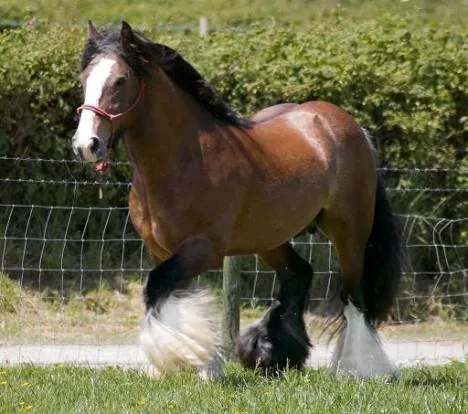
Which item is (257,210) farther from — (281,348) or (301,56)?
(301,56)

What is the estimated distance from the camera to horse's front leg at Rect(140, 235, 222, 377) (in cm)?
623

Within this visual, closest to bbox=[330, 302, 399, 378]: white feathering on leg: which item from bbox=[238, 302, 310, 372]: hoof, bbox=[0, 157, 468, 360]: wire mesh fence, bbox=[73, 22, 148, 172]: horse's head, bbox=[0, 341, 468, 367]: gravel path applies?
bbox=[238, 302, 310, 372]: hoof

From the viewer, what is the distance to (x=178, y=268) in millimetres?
6418

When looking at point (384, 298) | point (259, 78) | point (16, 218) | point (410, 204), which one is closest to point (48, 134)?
point (16, 218)

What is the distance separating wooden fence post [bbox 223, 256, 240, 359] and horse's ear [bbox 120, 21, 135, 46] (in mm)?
2323

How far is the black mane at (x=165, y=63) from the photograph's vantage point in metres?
6.47

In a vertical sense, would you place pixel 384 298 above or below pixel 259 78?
below

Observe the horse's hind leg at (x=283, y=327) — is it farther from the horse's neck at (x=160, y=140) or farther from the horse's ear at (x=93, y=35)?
the horse's ear at (x=93, y=35)

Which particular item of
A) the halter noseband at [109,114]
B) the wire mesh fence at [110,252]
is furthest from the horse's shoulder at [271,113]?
the wire mesh fence at [110,252]

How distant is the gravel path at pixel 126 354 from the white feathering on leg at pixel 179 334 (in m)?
1.73

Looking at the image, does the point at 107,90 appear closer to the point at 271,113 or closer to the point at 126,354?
the point at 271,113

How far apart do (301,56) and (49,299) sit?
298 centimetres

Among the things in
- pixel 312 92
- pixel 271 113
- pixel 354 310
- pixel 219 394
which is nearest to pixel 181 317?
pixel 219 394

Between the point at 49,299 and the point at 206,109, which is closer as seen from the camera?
the point at 206,109
